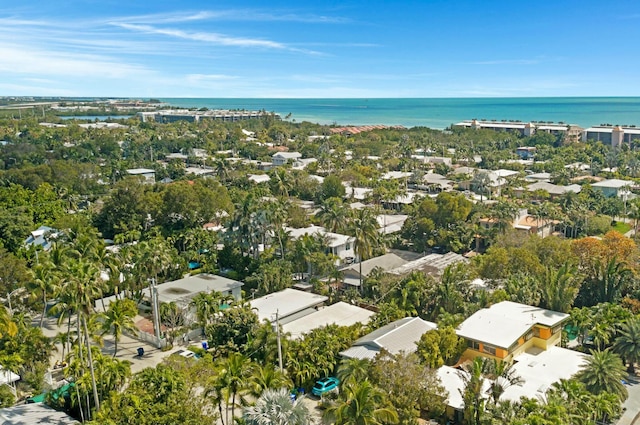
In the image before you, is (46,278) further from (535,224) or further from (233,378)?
(535,224)

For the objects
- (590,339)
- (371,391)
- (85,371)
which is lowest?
(590,339)

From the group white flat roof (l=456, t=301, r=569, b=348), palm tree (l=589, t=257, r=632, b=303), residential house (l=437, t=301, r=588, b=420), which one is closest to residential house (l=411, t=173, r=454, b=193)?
palm tree (l=589, t=257, r=632, b=303)

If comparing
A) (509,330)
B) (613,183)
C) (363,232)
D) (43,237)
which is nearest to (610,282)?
(509,330)

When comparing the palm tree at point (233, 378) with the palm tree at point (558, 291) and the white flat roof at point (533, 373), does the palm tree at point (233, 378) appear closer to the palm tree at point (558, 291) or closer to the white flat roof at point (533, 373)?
the white flat roof at point (533, 373)

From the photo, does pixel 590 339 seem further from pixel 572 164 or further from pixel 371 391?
pixel 572 164

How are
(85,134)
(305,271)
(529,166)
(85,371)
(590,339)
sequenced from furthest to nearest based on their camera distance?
(85,134), (529,166), (305,271), (590,339), (85,371)

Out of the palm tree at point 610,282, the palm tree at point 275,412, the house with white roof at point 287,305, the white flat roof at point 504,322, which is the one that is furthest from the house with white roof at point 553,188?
the palm tree at point 275,412

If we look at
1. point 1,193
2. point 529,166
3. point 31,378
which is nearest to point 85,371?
point 31,378
